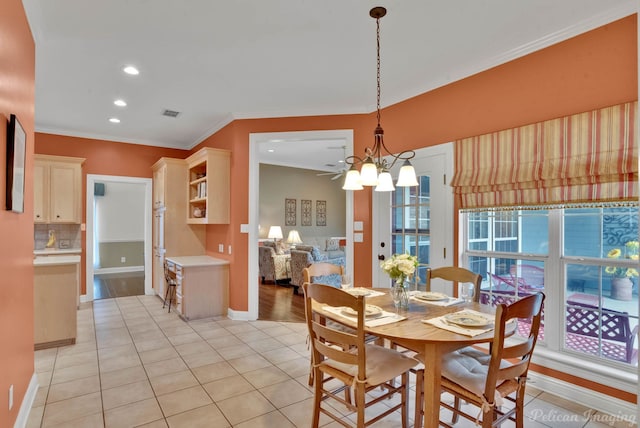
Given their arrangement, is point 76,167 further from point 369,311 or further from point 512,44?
point 512,44

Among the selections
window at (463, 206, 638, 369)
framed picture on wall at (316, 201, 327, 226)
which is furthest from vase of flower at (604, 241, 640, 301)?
framed picture on wall at (316, 201, 327, 226)

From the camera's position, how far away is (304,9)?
92.5 inches

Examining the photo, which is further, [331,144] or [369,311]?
[331,144]

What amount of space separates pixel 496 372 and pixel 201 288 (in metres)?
3.76

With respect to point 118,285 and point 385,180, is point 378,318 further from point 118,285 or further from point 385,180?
point 118,285

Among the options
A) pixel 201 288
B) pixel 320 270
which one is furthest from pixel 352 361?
pixel 201 288

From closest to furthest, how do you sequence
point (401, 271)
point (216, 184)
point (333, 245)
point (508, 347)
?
point (508, 347), point (401, 271), point (216, 184), point (333, 245)

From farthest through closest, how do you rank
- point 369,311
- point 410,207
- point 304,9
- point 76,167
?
point 76,167, point 410,207, point 304,9, point 369,311

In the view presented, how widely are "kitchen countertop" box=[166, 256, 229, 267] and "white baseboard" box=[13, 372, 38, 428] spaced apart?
201cm

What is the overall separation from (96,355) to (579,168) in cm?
446

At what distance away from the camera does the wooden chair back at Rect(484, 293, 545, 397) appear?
1606 millimetres

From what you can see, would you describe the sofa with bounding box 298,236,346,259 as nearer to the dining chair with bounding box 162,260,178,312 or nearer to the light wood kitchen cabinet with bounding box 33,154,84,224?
the dining chair with bounding box 162,260,178,312

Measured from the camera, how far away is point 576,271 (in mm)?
2586

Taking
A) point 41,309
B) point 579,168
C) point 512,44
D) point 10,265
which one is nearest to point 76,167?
point 41,309
